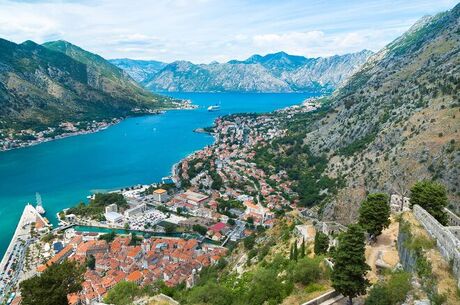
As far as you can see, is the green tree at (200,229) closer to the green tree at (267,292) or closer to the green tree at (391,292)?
the green tree at (267,292)

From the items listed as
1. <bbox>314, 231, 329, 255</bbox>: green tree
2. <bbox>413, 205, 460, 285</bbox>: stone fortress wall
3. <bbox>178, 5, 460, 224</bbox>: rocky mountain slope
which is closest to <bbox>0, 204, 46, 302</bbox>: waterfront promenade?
<bbox>178, 5, 460, 224</bbox>: rocky mountain slope

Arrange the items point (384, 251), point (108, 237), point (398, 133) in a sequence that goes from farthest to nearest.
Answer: point (398, 133) → point (108, 237) → point (384, 251)

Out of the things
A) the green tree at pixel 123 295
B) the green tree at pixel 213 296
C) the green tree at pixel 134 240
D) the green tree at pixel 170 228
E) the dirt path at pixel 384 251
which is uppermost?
the dirt path at pixel 384 251

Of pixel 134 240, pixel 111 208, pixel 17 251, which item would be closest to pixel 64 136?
pixel 111 208

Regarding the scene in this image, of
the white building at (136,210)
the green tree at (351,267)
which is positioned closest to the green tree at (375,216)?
the green tree at (351,267)

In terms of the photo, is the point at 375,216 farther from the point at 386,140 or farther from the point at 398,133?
the point at 386,140
